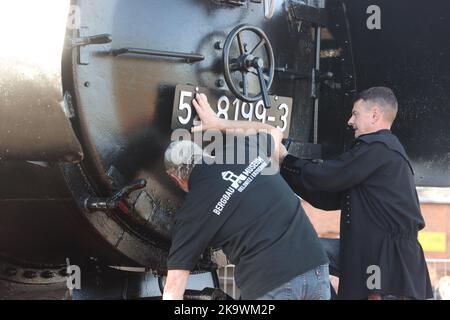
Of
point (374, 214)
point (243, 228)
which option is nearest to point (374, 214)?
point (374, 214)

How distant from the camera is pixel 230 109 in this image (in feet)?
9.43

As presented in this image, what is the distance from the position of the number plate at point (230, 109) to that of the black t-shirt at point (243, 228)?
21 cm

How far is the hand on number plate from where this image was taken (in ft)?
8.98

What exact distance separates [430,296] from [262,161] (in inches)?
40.5

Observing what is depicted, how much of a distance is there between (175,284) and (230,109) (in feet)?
2.42

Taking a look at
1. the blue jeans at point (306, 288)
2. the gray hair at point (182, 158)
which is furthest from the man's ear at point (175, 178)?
the blue jeans at point (306, 288)

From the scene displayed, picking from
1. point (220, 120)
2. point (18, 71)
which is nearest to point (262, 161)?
point (220, 120)

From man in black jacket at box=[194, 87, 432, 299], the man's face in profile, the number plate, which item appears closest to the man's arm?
the number plate

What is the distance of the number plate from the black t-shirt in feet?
0.70

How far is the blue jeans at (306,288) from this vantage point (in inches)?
102

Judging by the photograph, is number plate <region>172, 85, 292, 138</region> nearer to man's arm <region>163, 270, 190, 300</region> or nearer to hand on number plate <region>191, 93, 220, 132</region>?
hand on number plate <region>191, 93, 220, 132</region>

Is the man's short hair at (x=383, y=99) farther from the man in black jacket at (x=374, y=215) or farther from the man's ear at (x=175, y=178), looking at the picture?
the man's ear at (x=175, y=178)

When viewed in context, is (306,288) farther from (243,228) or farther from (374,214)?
(374,214)

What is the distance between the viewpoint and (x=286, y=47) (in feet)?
10.6
